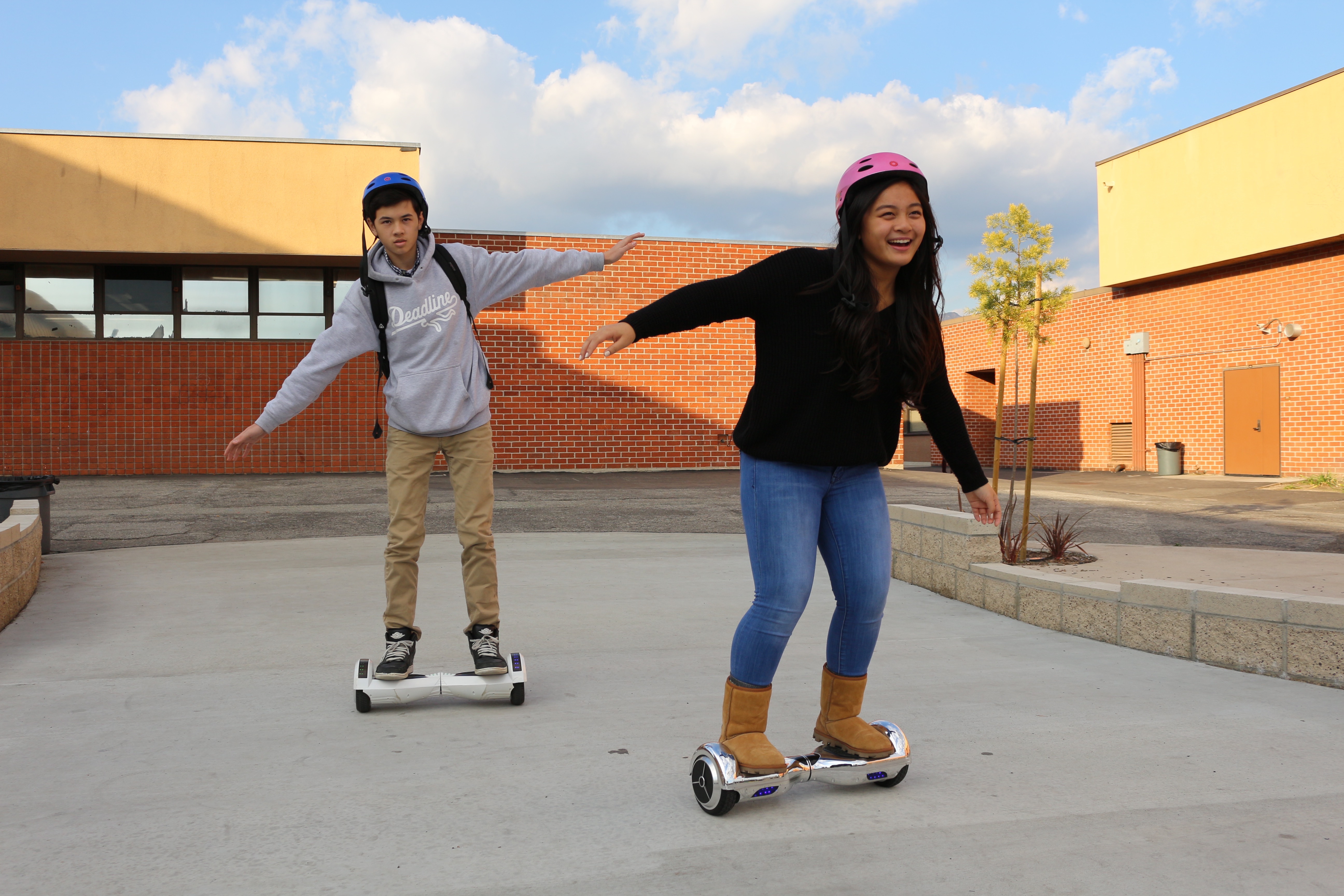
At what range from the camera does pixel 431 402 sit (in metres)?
3.82

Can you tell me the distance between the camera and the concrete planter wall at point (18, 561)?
536 centimetres

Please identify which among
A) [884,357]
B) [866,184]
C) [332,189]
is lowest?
[884,357]

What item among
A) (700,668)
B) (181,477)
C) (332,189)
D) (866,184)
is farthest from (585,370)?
(866,184)

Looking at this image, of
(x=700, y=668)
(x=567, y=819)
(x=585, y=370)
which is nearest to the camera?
(x=567, y=819)

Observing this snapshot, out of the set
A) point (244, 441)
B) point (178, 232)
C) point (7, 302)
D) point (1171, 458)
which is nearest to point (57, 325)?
point (7, 302)

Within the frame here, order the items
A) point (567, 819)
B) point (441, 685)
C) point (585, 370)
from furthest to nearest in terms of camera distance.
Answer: point (585, 370), point (441, 685), point (567, 819)

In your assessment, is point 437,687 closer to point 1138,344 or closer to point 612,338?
point 612,338

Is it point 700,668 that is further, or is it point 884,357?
point 700,668

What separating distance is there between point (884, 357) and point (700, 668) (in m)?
2.18

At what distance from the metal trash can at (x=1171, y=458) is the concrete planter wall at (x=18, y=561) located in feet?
67.8

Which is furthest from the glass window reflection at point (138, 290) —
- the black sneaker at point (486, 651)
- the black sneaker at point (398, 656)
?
the black sneaker at point (486, 651)

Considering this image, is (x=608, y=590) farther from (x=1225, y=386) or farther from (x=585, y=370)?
(x=1225, y=386)

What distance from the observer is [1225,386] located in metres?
20.4

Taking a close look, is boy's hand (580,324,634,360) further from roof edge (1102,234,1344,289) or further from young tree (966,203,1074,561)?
roof edge (1102,234,1344,289)
